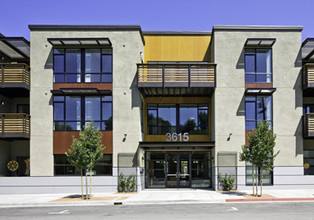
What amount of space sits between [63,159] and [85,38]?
8.49 metres

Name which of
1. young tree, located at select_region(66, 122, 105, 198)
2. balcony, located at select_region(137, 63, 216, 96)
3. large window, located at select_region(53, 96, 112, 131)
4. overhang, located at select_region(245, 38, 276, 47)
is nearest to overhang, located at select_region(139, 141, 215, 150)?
large window, located at select_region(53, 96, 112, 131)

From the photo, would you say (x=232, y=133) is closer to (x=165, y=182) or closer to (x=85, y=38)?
(x=165, y=182)

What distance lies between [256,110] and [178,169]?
283 inches

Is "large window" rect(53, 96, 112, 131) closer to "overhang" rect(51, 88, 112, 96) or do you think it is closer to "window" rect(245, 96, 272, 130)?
"overhang" rect(51, 88, 112, 96)

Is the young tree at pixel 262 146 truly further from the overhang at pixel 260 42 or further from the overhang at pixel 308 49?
the overhang at pixel 308 49

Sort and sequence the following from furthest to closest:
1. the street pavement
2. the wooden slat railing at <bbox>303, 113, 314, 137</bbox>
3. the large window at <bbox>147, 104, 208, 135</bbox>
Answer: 1. the large window at <bbox>147, 104, 208, 135</bbox>
2. the wooden slat railing at <bbox>303, 113, 314, 137</bbox>
3. the street pavement

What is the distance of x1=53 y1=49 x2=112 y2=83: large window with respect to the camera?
75.6 ft

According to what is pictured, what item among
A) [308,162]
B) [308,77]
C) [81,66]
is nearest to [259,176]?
[308,162]

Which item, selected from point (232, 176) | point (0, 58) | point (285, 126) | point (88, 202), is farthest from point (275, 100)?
point (0, 58)

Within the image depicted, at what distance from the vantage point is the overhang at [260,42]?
2245 cm

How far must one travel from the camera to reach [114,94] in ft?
75.1

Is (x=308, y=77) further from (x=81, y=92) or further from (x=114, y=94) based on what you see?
(x=81, y=92)

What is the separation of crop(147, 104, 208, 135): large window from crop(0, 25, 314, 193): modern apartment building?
A: 153cm

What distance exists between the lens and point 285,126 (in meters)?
23.1
